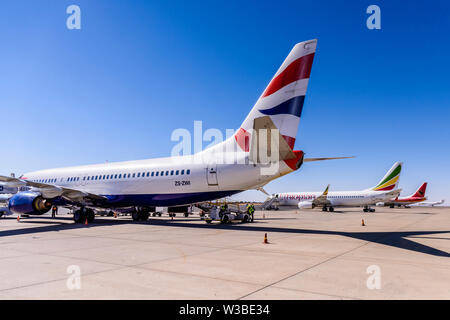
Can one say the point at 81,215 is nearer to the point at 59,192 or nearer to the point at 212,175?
the point at 59,192

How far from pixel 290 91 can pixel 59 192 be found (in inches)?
578

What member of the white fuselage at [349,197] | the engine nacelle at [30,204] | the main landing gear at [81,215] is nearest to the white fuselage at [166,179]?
the engine nacelle at [30,204]

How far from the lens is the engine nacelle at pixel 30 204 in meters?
18.0

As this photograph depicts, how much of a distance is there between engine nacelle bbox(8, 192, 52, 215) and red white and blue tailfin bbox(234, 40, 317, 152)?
44.4ft

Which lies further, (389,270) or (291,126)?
(291,126)

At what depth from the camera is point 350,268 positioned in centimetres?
661

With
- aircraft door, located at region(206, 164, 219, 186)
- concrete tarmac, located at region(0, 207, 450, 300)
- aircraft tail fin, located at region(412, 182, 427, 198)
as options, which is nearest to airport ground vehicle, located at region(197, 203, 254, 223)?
aircraft door, located at region(206, 164, 219, 186)

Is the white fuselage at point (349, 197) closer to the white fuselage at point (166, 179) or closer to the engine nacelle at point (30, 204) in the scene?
the white fuselage at point (166, 179)

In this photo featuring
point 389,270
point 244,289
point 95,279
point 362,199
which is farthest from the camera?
point 362,199

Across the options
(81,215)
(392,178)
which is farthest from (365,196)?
(81,215)

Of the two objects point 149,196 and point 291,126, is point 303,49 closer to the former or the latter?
point 291,126

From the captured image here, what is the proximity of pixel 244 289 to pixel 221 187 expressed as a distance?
11677 mm

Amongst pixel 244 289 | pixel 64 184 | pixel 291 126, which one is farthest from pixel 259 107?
pixel 64 184

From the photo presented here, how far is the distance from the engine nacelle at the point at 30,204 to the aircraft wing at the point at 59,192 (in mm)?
599
